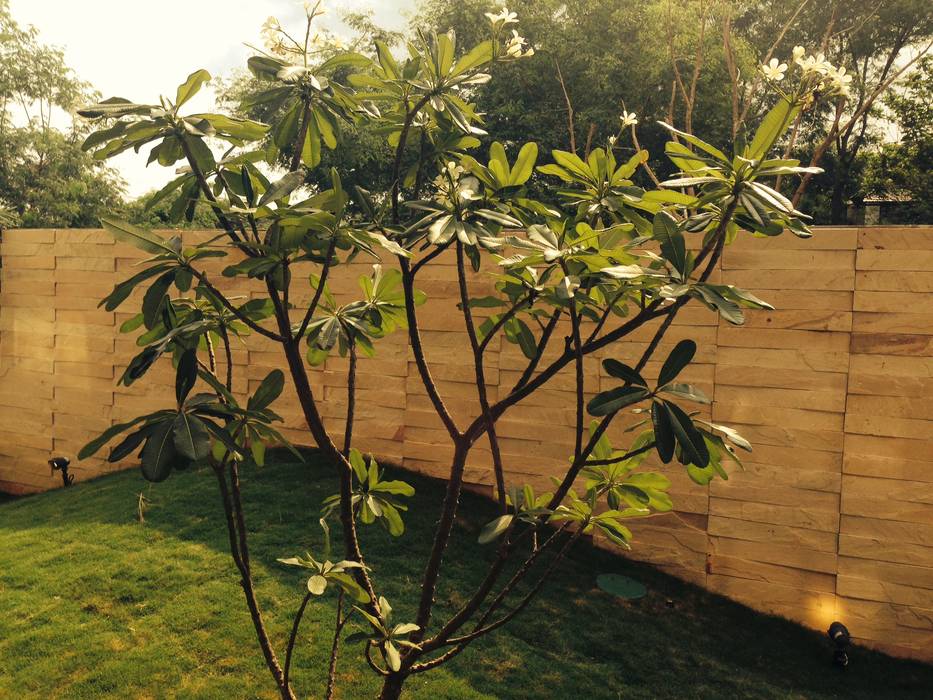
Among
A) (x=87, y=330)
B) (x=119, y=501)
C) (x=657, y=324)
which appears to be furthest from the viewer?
(x=87, y=330)

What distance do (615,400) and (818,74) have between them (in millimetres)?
721

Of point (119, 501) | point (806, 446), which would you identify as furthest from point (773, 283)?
point (119, 501)

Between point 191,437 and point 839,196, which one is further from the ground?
point 839,196

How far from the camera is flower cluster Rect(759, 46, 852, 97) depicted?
1260 millimetres

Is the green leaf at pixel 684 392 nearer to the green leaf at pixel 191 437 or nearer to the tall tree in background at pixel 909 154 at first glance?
the green leaf at pixel 191 437

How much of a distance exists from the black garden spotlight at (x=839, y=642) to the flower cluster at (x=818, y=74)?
2.70 meters

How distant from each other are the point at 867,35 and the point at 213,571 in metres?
17.6

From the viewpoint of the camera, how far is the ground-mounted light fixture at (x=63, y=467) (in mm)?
5527

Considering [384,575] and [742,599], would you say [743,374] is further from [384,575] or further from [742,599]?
[384,575]

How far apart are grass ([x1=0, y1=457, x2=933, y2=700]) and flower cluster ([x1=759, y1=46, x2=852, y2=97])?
233cm

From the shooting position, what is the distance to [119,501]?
4.45 meters

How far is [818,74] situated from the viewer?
4.32 feet

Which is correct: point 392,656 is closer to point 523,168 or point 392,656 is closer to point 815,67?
point 523,168

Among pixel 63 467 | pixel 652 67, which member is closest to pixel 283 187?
pixel 63 467
